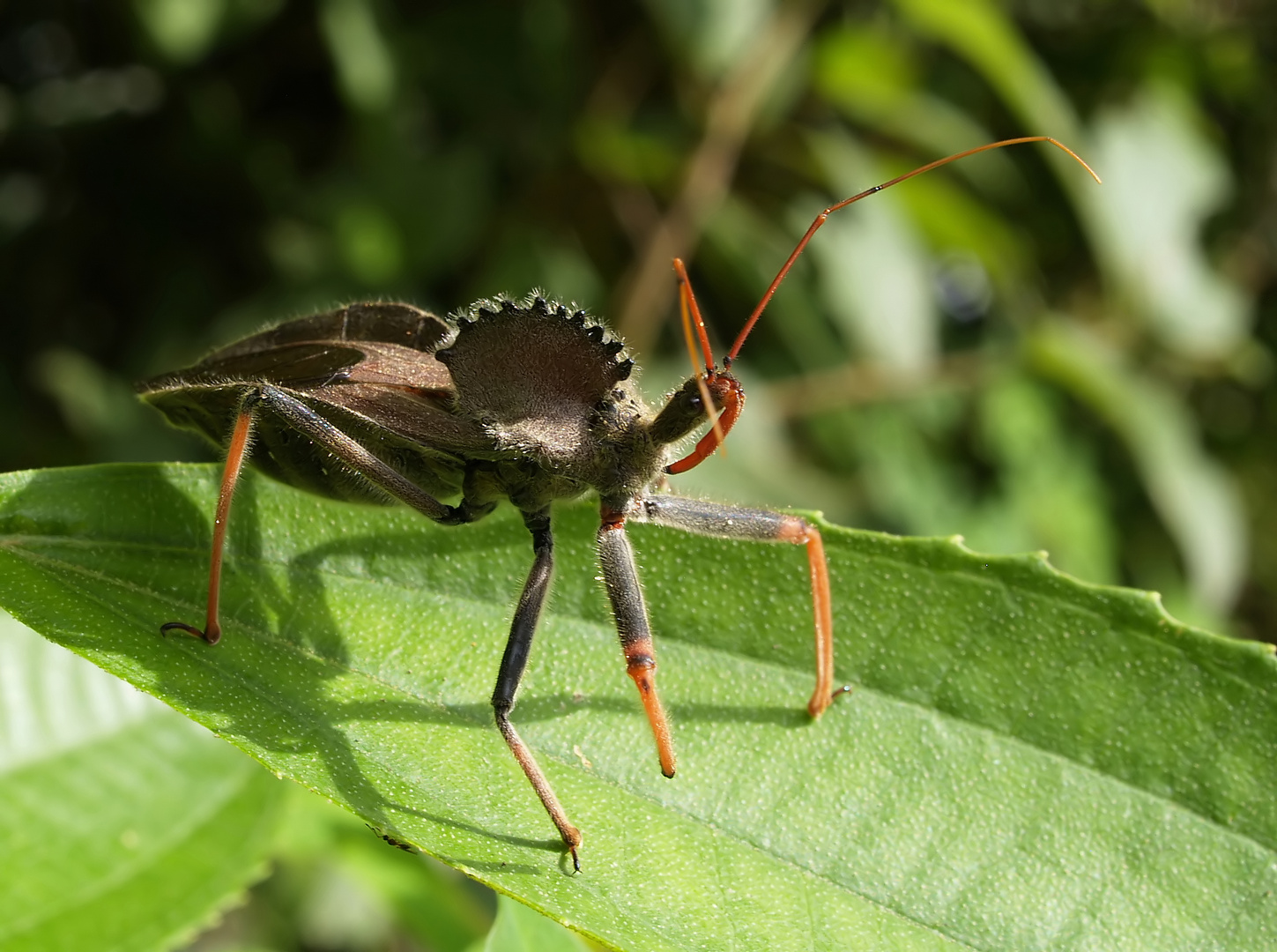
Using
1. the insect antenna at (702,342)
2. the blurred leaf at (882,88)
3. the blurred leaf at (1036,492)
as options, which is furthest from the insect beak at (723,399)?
the blurred leaf at (1036,492)

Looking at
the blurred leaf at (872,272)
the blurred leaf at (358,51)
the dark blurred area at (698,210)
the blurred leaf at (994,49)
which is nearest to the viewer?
the blurred leaf at (358,51)

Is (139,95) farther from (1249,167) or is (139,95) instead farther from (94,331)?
(1249,167)

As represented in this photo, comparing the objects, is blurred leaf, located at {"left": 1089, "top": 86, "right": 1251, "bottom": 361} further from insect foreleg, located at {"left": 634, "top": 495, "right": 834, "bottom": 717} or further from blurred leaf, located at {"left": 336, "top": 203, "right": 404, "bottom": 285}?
insect foreleg, located at {"left": 634, "top": 495, "right": 834, "bottom": 717}

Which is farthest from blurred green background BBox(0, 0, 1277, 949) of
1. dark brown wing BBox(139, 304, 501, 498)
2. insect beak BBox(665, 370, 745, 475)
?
insect beak BBox(665, 370, 745, 475)

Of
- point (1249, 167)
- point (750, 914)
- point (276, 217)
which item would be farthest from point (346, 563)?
point (1249, 167)

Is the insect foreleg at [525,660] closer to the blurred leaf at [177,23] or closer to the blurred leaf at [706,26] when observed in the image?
the blurred leaf at [706,26]

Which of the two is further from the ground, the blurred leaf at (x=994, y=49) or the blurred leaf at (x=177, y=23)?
the blurred leaf at (x=994, y=49)

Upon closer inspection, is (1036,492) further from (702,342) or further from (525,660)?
(525,660)
